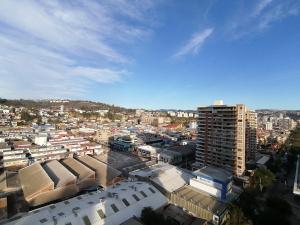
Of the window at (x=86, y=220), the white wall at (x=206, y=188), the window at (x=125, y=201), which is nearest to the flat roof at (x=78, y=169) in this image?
the window at (x=125, y=201)

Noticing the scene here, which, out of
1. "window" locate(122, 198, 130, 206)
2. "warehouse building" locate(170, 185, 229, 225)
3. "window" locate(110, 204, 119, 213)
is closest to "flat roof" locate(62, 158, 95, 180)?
"window" locate(122, 198, 130, 206)

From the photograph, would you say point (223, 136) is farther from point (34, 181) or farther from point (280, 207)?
point (34, 181)

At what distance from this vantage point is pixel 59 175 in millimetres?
28469

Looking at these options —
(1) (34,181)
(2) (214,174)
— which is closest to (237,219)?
(2) (214,174)

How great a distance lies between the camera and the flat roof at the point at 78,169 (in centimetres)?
2941

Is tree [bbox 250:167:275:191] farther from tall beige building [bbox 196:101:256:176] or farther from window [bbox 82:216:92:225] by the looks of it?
window [bbox 82:216:92:225]

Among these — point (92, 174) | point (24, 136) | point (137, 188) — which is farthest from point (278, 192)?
point (24, 136)

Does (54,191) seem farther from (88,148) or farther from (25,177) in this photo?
(88,148)

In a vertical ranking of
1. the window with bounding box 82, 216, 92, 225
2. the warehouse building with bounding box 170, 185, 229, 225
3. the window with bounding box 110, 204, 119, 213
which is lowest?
the warehouse building with bounding box 170, 185, 229, 225

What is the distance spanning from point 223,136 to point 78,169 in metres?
22.9

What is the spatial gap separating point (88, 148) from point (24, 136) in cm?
2053

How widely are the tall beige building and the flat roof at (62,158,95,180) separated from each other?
62.4 feet

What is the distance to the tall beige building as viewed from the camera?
32.8m

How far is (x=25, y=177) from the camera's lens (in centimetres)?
2831
